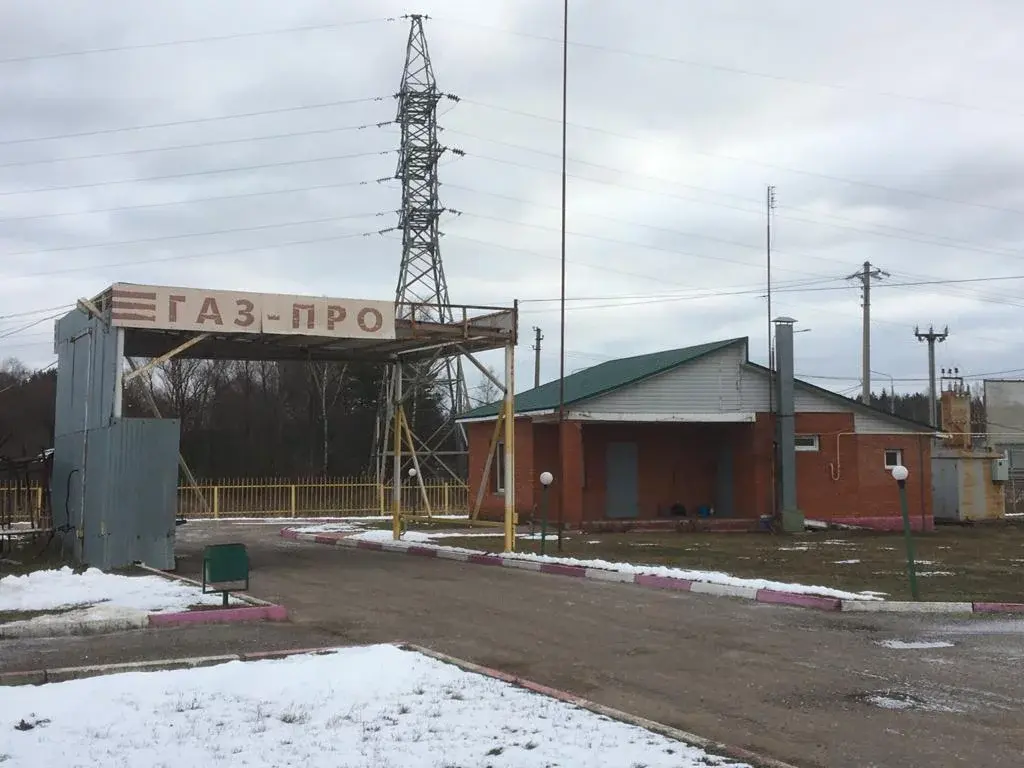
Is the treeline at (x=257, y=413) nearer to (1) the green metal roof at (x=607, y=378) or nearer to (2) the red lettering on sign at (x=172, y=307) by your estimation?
(1) the green metal roof at (x=607, y=378)

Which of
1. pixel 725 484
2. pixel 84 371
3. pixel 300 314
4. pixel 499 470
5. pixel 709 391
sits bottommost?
pixel 725 484

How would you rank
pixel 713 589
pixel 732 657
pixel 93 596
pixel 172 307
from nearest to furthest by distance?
pixel 732 657, pixel 93 596, pixel 713 589, pixel 172 307

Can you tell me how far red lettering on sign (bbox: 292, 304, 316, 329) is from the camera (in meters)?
18.1

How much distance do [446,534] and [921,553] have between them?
35.9 ft

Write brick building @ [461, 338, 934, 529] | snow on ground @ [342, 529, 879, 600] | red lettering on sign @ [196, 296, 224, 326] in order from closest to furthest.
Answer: snow on ground @ [342, 529, 879, 600] → red lettering on sign @ [196, 296, 224, 326] → brick building @ [461, 338, 934, 529]

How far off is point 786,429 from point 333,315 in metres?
14.9

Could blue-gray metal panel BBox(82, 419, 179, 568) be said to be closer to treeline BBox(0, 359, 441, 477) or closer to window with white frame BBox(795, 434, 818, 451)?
window with white frame BBox(795, 434, 818, 451)

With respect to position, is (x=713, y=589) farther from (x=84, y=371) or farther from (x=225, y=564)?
(x=84, y=371)

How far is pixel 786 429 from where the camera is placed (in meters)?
28.1

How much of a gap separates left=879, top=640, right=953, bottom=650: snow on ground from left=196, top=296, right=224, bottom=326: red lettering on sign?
12.1 meters

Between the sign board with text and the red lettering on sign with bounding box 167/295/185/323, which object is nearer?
the sign board with text

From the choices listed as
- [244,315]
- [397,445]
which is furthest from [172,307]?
[397,445]

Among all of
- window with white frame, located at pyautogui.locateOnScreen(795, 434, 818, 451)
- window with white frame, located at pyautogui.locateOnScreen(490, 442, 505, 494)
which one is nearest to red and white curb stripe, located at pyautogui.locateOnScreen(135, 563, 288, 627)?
window with white frame, located at pyautogui.locateOnScreen(490, 442, 505, 494)

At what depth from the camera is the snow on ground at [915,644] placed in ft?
32.4
